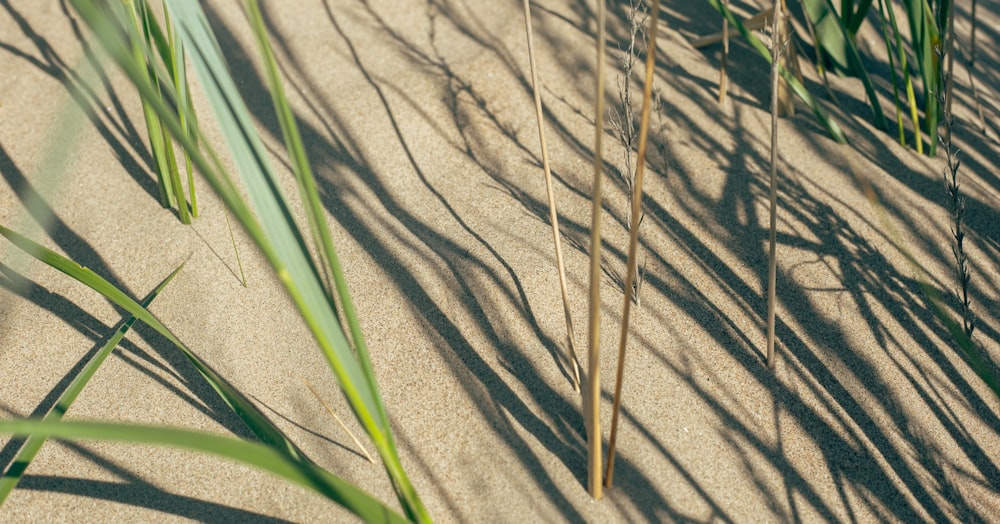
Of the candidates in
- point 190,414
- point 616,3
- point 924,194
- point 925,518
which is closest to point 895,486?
point 925,518

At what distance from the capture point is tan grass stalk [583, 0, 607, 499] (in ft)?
2.50

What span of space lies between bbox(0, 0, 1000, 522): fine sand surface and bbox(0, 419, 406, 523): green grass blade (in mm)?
487

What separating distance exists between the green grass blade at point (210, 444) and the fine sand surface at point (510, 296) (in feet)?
1.60

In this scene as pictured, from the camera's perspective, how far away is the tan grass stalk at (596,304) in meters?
0.76

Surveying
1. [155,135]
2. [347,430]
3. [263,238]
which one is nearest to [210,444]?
[263,238]

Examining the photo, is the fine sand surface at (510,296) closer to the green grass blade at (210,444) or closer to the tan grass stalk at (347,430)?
the tan grass stalk at (347,430)

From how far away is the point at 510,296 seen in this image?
1.49 metres

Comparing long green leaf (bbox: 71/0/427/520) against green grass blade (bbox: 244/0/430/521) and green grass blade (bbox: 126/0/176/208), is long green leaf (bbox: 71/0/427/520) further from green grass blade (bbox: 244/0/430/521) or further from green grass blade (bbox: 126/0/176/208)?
green grass blade (bbox: 126/0/176/208)

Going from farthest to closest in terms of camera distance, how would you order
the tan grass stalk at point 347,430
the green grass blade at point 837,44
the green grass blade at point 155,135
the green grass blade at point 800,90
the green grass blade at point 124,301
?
1. the green grass blade at point 837,44
2. the green grass blade at point 800,90
3. the green grass blade at point 155,135
4. the tan grass stalk at point 347,430
5. the green grass blade at point 124,301

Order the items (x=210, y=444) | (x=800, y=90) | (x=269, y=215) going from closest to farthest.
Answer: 1. (x=210, y=444)
2. (x=269, y=215)
3. (x=800, y=90)

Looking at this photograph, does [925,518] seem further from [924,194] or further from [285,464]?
[285,464]

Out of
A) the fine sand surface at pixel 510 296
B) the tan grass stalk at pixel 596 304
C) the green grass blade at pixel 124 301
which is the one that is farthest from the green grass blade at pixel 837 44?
the green grass blade at pixel 124 301

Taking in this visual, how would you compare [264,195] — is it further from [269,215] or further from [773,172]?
[773,172]

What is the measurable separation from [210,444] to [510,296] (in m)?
0.91
